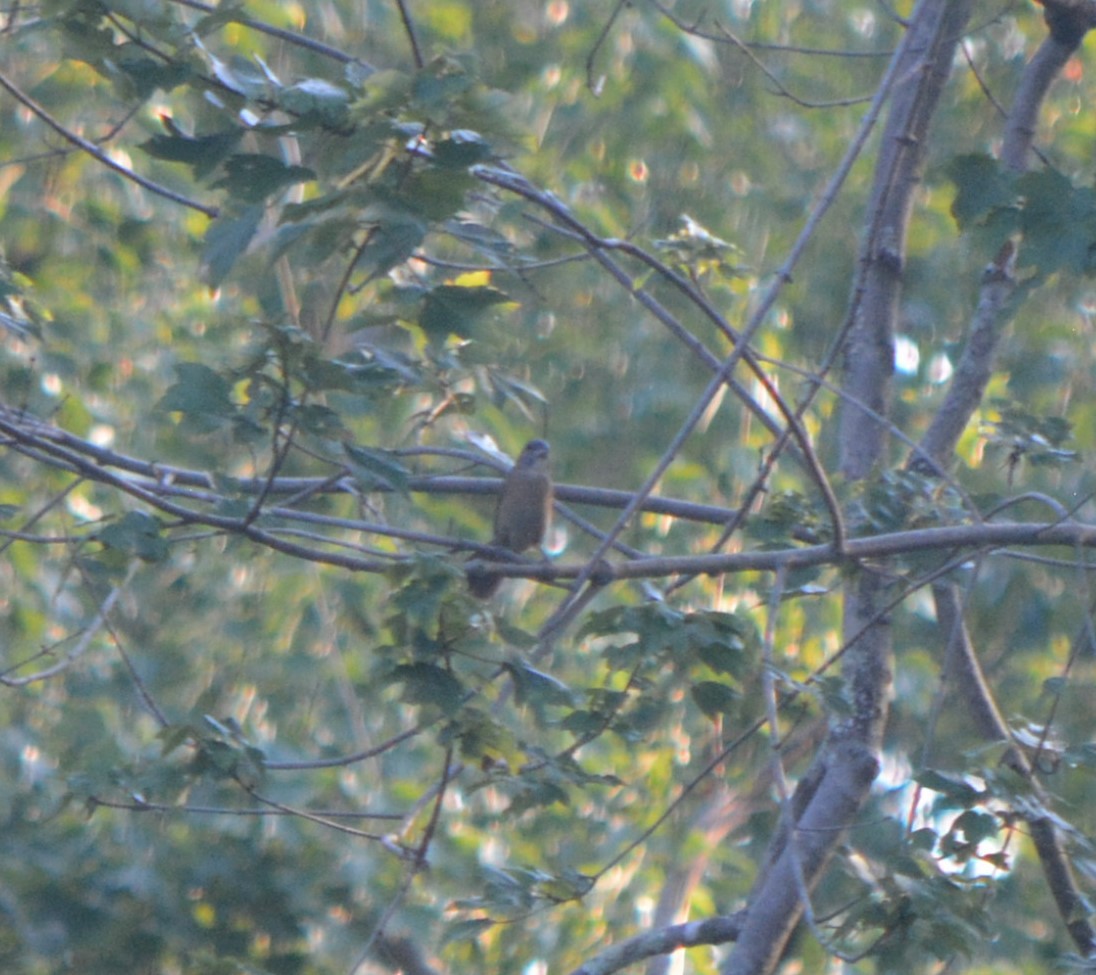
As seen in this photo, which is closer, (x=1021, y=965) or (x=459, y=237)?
(x=459, y=237)

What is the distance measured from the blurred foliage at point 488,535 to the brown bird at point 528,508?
1.25 feet

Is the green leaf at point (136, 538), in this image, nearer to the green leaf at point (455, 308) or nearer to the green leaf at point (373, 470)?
the green leaf at point (373, 470)

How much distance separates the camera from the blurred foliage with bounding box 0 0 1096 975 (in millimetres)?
3094

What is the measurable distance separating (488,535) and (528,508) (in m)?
1.36

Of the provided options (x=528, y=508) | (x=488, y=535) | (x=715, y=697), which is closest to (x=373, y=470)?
(x=715, y=697)

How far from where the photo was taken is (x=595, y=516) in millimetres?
7488

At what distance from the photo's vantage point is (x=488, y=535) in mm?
7035

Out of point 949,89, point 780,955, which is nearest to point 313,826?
point 780,955

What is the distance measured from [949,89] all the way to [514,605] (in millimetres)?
2996

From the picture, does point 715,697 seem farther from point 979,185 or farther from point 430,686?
point 979,185

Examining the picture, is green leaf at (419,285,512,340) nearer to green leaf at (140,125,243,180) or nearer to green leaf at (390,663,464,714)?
green leaf at (140,125,243,180)

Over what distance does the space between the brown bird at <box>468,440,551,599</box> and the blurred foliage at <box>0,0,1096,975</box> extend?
1.25 ft

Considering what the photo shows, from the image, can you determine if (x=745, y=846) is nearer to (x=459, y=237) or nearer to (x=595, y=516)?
(x=595, y=516)

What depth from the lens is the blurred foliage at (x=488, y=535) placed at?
122 inches
